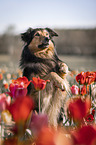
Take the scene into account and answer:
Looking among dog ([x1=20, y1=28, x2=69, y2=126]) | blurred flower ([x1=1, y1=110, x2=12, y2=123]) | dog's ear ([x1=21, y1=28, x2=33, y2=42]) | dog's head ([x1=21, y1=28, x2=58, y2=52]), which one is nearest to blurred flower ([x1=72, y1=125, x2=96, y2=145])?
blurred flower ([x1=1, y1=110, x2=12, y2=123])

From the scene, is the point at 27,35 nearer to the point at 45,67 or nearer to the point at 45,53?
the point at 45,53

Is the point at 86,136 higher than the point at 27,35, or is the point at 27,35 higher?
the point at 27,35

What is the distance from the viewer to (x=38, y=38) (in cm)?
185

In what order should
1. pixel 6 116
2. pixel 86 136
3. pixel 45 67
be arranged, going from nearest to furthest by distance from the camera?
1. pixel 86 136
2. pixel 6 116
3. pixel 45 67

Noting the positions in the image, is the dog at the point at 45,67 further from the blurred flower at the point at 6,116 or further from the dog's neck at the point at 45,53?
the blurred flower at the point at 6,116

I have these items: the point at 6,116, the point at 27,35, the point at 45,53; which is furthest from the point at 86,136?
the point at 27,35

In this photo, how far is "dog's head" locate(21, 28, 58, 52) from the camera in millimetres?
1794

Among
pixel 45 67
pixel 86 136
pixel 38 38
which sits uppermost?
pixel 38 38

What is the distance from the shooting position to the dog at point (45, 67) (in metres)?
1.62

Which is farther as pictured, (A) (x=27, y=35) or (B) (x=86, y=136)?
(A) (x=27, y=35)

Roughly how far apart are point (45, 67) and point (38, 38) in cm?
34

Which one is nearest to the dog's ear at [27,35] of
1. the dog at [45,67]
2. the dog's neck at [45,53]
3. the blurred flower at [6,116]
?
the dog at [45,67]

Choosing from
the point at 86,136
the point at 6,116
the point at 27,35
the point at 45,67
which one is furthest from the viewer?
the point at 27,35

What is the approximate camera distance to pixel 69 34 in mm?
16688
